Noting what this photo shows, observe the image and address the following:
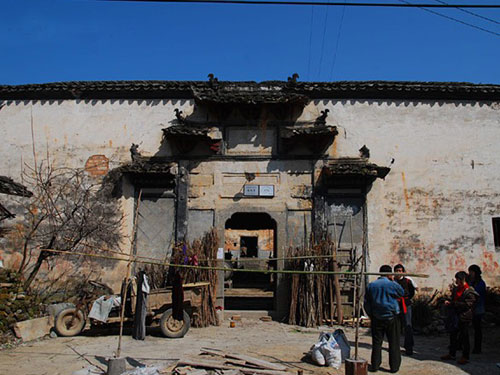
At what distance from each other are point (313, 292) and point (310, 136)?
3722 mm

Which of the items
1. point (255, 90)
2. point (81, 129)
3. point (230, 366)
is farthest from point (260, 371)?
point (81, 129)

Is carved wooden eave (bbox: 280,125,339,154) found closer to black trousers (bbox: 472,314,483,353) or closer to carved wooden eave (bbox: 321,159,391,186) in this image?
carved wooden eave (bbox: 321,159,391,186)

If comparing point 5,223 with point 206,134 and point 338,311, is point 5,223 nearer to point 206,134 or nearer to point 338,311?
Result: point 206,134

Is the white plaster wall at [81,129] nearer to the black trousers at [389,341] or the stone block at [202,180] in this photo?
the stone block at [202,180]

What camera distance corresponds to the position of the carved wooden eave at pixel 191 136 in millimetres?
10523

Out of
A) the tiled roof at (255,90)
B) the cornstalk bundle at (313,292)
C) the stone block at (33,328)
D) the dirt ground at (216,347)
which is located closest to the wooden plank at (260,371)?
the dirt ground at (216,347)

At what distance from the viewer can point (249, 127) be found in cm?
1120

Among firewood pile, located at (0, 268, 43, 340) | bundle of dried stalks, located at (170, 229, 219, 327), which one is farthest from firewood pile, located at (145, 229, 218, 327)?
firewood pile, located at (0, 268, 43, 340)

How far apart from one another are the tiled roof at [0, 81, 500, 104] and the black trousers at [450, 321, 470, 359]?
637 cm

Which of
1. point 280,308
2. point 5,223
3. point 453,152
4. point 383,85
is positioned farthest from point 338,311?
point 5,223

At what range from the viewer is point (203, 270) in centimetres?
962

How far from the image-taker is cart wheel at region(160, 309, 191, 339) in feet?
26.8

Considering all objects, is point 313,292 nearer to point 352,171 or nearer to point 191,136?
point 352,171

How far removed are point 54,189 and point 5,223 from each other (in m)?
1.45
